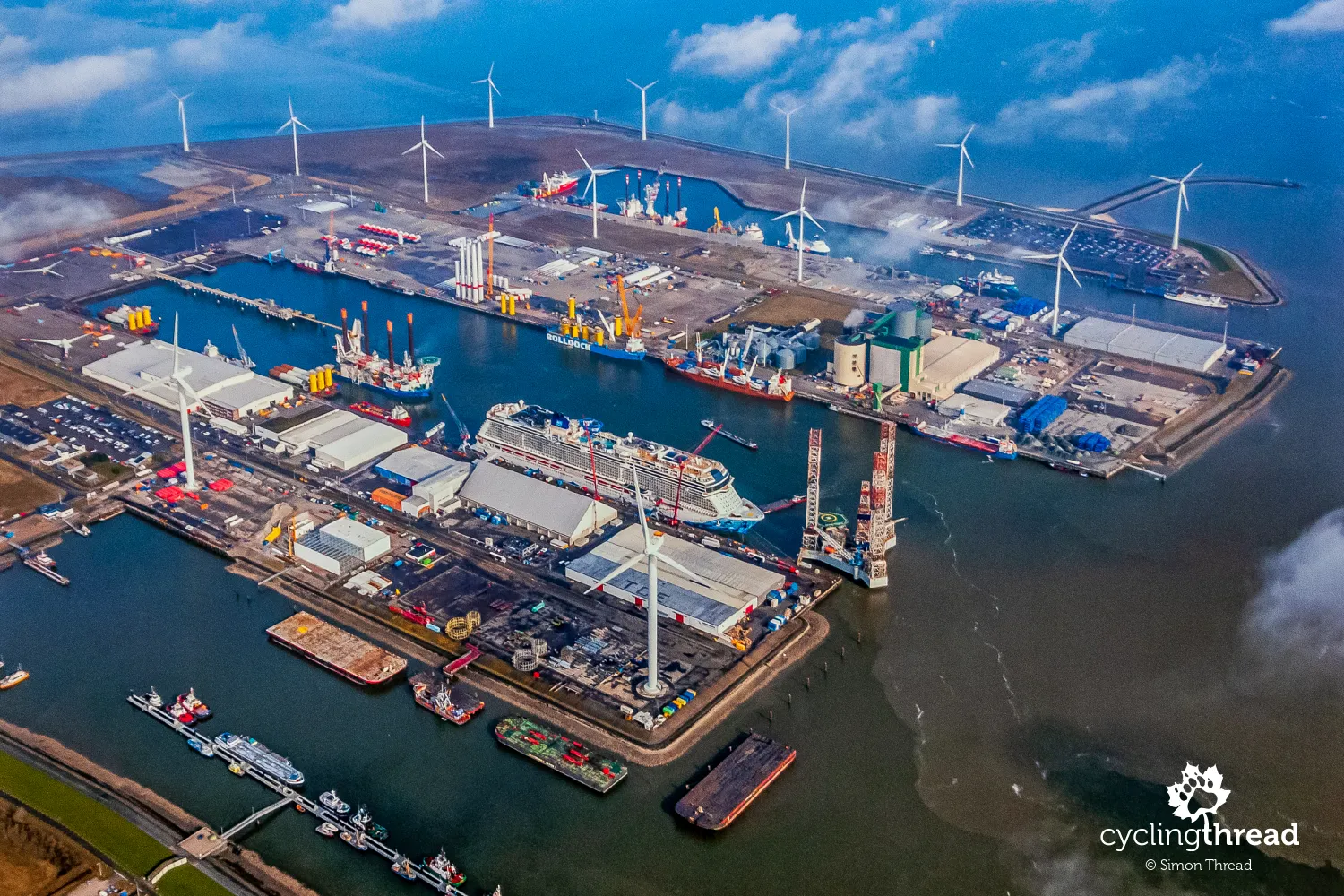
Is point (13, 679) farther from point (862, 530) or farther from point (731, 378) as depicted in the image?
point (731, 378)

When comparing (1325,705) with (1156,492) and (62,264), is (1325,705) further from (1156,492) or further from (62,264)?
(62,264)

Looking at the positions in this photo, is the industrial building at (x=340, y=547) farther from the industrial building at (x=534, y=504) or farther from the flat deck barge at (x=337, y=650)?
the industrial building at (x=534, y=504)

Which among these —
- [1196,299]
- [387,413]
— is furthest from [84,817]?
[1196,299]

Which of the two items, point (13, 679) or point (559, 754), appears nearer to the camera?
point (559, 754)

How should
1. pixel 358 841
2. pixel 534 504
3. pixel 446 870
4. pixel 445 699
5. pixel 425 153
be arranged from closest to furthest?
pixel 446 870 < pixel 358 841 < pixel 445 699 < pixel 534 504 < pixel 425 153

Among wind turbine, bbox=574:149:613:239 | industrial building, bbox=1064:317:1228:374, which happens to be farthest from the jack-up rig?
wind turbine, bbox=574:149:613:239

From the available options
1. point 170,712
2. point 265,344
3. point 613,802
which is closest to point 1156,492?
point 613,802

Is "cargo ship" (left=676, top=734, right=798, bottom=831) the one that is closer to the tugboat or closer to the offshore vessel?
the tugboat
